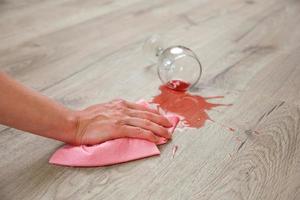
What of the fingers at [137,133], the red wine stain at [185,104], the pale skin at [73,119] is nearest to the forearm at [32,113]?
the pale skin at [73,119]

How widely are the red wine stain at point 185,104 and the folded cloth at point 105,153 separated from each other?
183mm

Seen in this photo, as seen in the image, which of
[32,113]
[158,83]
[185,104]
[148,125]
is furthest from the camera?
[158,83]

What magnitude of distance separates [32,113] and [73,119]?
103mm

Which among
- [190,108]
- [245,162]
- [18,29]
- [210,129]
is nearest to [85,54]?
[18,29]

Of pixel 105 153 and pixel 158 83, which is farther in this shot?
pixel 158 83

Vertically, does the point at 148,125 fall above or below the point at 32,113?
below

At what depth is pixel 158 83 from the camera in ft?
4.28

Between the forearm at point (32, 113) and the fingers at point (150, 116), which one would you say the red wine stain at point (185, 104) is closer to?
the fingers at point (150, 116)

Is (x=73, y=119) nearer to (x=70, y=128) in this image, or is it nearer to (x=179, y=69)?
(x=70, y=128)

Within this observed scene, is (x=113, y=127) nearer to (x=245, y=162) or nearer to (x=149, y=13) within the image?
(x=245, y=162)

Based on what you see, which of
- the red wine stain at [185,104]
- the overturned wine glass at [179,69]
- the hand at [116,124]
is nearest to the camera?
the hand at [116,124]

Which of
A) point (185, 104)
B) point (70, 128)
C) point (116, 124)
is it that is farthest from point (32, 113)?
point (185, 104)

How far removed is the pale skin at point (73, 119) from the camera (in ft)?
2.82

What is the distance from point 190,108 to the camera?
3.82ft
